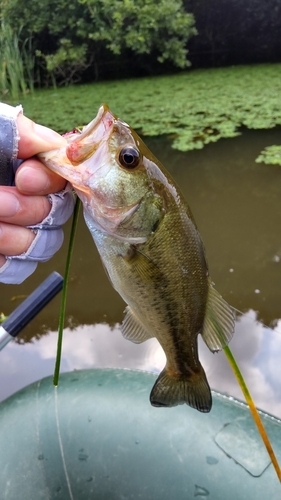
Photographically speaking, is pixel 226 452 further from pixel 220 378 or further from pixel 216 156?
pixel 216 156

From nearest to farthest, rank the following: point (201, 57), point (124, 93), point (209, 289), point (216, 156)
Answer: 1. point (209, 289)
2. point (216, 156)
3. point (124, 93)
4. point (201, 57)

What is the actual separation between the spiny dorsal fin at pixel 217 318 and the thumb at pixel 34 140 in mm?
540

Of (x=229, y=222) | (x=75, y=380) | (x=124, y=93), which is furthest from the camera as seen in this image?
(x=124, y=93)

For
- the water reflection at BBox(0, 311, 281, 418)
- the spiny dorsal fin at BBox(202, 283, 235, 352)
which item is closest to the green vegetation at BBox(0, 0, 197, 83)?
the water reflection at BBox(0, 311, 281, 418)

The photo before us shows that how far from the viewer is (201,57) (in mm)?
11328

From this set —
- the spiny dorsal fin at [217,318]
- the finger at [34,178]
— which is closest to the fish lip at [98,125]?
the finger at [34,178]

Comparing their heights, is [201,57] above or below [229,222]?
above

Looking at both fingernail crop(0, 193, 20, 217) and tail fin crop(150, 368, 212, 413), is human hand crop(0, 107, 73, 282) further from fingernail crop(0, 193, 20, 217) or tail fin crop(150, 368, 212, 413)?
tail fin crop(150, 368, 212, 413)

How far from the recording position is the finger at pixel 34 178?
0.99m

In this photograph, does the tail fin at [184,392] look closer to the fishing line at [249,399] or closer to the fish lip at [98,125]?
the fishing line at [249,399]

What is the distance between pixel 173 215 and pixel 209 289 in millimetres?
237

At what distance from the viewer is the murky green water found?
3.00 metres

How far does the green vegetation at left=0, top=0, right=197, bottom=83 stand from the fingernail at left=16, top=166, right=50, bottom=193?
9881 mm

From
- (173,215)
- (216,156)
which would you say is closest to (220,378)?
(173,215)
